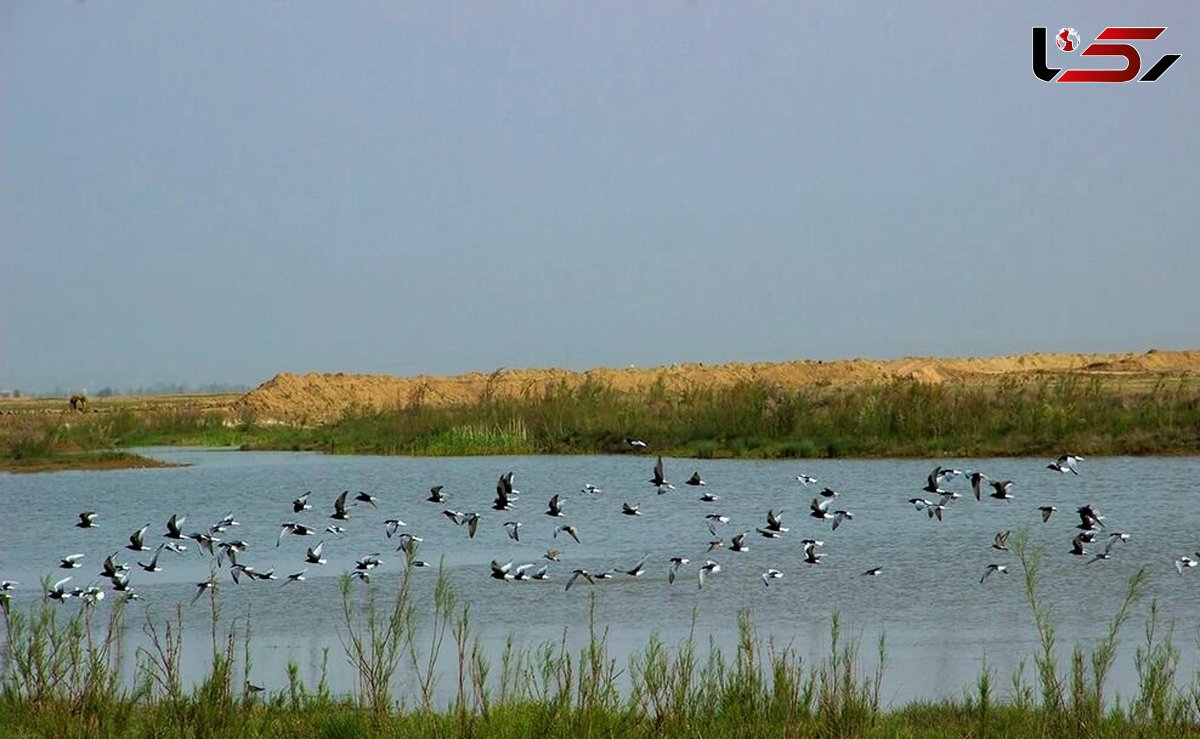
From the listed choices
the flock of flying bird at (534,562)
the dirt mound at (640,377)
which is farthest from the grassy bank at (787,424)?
the dirt mound at (640,377)

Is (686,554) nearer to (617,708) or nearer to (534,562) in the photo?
(534,562)

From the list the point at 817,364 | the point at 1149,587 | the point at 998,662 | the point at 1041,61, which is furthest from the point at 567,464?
the point at 817,364

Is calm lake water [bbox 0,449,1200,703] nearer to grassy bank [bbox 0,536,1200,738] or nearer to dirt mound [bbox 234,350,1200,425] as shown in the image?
grassy bank [bbox 0,536,1200,738]

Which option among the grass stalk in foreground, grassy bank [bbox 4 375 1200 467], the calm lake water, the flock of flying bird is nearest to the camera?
the grass stalk in foreground

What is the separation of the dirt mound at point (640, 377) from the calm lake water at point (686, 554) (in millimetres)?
31077

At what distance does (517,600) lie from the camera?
1425 centimetres

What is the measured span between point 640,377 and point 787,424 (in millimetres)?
37294

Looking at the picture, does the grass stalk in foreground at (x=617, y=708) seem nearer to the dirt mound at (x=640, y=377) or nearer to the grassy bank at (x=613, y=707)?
the grassy bank at (x=613, y=707)

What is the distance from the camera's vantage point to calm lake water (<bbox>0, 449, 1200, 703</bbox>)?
11977mm

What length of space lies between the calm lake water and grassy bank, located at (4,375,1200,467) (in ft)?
4.57

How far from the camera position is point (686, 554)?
1758cm

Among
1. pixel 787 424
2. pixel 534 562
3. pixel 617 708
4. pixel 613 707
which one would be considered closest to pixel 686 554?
pixel 534 562

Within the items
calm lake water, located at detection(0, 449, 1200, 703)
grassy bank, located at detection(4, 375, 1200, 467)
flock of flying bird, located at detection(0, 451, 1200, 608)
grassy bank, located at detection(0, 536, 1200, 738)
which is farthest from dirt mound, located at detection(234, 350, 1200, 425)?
grassy bank, located at detection(0, 536, 1200, 738)

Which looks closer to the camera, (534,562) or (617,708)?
(617,708)
